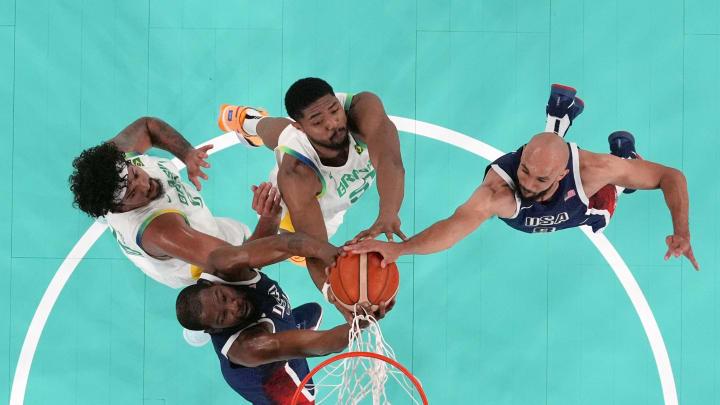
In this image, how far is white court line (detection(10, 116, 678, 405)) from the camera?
15.3ft

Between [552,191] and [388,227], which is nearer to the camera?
[388,227]

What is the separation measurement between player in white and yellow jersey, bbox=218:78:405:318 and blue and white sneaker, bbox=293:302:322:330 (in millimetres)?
924

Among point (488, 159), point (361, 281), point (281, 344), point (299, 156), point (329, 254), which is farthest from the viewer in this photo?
point (488, 159)

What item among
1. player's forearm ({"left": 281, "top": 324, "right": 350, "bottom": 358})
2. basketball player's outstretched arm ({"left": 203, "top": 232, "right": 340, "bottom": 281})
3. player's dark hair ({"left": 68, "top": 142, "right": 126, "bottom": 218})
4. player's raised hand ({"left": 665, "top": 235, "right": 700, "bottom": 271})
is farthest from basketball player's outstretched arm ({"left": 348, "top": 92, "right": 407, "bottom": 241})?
player's raised hand ({"left": 665, "top": 235, "right": 700, "bottom": 271})

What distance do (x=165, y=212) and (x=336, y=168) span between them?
3.65 feet

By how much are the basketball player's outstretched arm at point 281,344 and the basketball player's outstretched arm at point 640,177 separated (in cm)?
174

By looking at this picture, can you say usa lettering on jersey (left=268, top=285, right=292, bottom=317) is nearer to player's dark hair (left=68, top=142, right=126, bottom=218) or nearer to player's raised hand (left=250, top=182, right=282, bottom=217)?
player's raised hand (left=250, top=182, right=282, bottom=217)

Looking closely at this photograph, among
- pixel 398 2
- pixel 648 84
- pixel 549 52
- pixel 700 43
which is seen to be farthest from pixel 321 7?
pixel 700 43

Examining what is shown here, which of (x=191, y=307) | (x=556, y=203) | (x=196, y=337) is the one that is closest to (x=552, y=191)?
A: (x=556, y=203)

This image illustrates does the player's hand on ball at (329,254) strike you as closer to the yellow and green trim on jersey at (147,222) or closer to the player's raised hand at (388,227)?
the player's raised hand at (388,227)

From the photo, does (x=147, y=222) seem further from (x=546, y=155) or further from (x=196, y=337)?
(x=546, y=155)

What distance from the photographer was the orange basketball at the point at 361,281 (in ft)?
9.05

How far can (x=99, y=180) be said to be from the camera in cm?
333

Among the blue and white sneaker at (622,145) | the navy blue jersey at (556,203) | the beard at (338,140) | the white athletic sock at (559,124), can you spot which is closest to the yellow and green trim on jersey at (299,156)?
the beard at (338,140)
